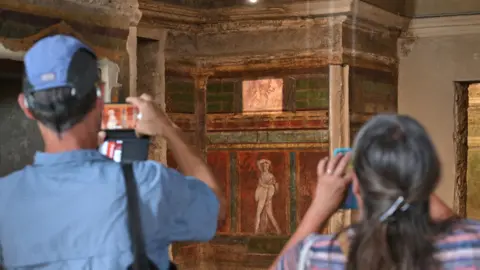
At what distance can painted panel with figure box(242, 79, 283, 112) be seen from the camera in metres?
8.95

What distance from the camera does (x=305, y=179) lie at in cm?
877

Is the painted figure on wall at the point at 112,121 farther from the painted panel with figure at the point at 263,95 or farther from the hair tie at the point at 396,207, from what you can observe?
the painted panel with figure at the point at 263,95

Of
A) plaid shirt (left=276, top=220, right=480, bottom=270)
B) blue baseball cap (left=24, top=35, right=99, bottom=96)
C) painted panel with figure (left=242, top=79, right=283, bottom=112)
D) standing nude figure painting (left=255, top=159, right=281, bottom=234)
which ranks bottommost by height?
standing nude figure painting (left=255, top=159, right=281, bottom=234)

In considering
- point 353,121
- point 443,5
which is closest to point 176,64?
point 353,121

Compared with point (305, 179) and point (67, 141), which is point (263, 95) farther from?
point (67, 141)

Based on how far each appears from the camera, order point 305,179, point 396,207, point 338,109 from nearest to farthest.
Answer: point 396,207 < point 338,109 < point 305,179

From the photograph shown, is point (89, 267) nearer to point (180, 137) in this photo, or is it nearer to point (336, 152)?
point (180, 137)

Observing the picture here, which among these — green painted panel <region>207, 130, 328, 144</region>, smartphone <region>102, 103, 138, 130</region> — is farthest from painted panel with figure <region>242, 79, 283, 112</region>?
smartphone <region>102, 103, 138, 130</region>

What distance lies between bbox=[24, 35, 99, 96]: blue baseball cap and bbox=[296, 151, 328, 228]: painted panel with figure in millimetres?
6925

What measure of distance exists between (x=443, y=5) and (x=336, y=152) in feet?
26.8

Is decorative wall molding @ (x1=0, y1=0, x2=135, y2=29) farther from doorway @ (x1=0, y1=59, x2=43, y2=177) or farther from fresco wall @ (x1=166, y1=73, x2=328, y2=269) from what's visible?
fresco wall @ (x1=166, y1=73, x2=328, y2=269)

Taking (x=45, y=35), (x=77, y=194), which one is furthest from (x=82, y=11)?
(x=77, y=194)

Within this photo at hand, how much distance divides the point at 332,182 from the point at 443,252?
0.36 metres

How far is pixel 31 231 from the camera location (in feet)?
6.20
